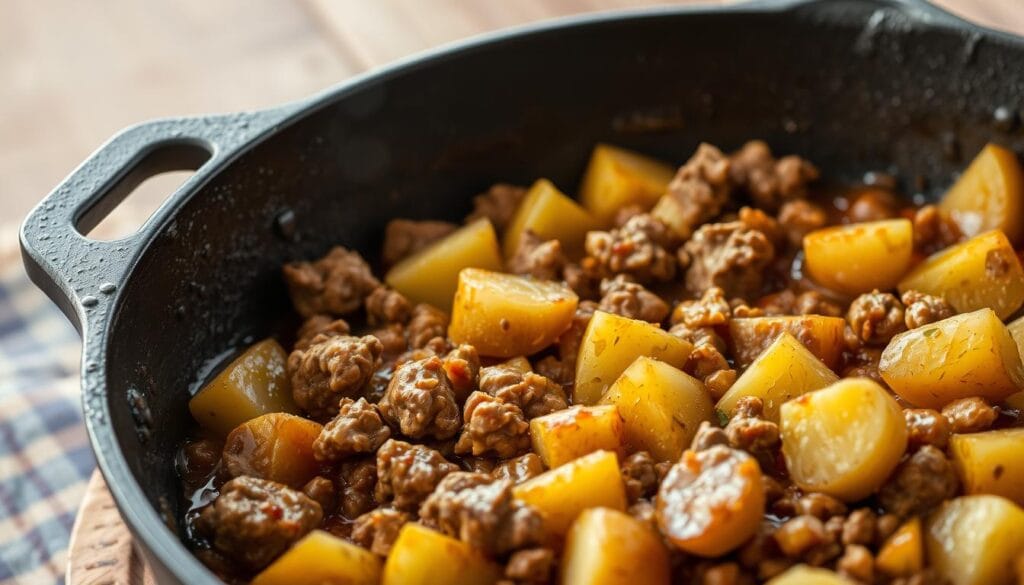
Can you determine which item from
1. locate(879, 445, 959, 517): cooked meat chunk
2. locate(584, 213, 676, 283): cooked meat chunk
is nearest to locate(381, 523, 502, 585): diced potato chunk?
locate(879, 445, 959, 517): cooked meat chunk

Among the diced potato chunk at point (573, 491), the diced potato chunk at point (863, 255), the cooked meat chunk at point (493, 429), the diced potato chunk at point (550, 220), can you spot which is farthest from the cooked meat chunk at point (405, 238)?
the diced potato chunk at point (573, 491)

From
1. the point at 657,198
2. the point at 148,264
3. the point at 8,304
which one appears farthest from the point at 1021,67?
the point at 8,304

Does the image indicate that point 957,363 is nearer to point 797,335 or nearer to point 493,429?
point 797,335

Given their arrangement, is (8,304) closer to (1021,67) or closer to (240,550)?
(240,550)

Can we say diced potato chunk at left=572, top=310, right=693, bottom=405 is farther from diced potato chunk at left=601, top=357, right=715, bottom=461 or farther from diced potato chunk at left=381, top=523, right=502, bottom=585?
diced potato chunk at left=381, top=523, right=502, bottom=585

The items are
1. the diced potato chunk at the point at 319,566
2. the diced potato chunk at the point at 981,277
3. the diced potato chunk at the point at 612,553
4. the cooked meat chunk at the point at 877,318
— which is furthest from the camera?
the diced potato chunk at the point at 981,277

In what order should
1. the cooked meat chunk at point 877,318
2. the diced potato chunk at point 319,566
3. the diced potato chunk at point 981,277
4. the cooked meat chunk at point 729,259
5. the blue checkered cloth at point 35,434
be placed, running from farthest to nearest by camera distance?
the blue checkered cloth at point 35,434 < the cooked meat chunk at point 729,259 < the diced potato chunk at point 981,277 < the cooked meat chunk at point 877,318 < the diced potato chunk at point 319,566

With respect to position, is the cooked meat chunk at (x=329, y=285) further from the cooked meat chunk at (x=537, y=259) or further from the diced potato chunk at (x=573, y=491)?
the diced potato chunk at (x=573, y=491)

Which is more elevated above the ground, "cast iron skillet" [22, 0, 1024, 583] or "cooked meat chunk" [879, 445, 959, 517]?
"cast iron skillet" [22, 0, 1024, 583]
